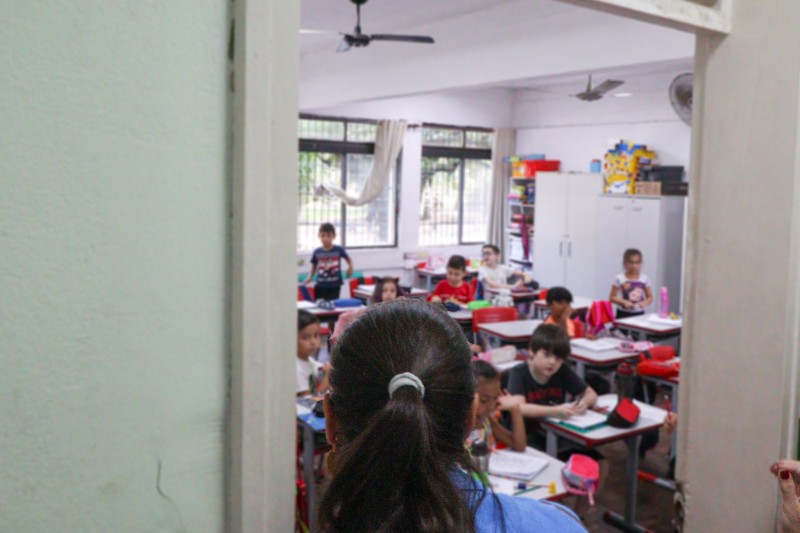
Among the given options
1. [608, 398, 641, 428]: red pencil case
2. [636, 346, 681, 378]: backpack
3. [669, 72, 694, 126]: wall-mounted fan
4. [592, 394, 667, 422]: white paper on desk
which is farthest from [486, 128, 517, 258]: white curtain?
[608, 398, 641, 428]: red pencil case

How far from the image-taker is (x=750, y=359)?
1.75m

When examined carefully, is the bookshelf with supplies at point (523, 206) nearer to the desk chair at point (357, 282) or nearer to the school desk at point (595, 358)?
the desk chair at point (357, 282)

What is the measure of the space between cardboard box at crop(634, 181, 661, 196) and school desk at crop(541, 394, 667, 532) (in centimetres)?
535

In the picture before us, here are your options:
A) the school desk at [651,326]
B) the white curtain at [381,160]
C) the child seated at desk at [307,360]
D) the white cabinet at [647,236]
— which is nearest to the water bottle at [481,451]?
the child seated at desk at [307,360]

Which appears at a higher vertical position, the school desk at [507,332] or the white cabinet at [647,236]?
the white cabinet at [647,236]

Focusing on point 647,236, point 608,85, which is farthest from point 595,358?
point 647,236

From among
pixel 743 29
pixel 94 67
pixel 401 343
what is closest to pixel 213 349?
pixel 401 343

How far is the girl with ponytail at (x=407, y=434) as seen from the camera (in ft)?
2.72

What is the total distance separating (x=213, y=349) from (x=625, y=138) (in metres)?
10.2

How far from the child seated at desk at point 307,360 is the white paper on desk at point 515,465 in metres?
1.25

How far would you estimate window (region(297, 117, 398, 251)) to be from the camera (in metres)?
10.2

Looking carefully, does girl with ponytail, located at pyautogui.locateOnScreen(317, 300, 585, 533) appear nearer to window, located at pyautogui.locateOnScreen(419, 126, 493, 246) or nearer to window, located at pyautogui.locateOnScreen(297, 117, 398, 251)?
window, located at pyautogui.locateOnScreen(297, 117, 398, 251)

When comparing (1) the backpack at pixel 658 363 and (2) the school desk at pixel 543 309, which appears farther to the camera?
(2) the school desk at pixel 543 309

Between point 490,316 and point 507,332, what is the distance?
0.62m
